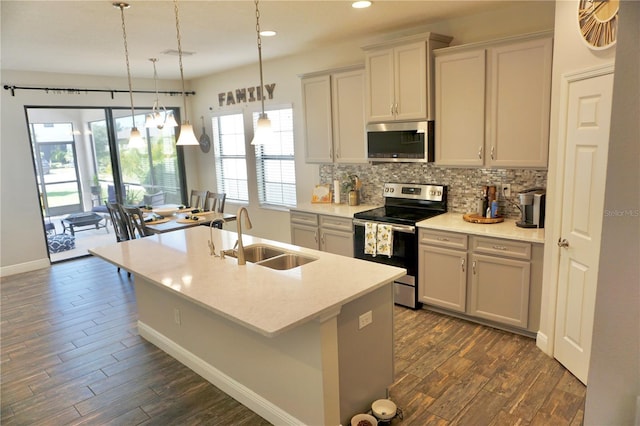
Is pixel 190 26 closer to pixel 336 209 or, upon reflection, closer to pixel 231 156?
pixel 336 209

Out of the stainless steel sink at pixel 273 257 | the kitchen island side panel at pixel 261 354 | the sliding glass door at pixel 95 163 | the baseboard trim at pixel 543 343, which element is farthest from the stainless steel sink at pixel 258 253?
the sliding glass door at pixel 95 163

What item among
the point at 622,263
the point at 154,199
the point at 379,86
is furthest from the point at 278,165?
the point at 622,263

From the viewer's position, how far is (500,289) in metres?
3.54

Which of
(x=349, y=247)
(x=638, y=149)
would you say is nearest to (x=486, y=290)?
(x=349, y=247)

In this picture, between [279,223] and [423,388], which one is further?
[279,223]

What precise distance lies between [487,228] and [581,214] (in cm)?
91

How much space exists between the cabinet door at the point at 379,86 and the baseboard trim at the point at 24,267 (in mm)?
5140

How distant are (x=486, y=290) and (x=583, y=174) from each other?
1295 millimetres

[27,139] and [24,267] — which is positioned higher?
[27,139]

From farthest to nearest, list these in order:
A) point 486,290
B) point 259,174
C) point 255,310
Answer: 1. point 259,174
2. point 486,290
3. point 255,310

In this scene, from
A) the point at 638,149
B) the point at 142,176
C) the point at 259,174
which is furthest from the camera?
the point at 142,176

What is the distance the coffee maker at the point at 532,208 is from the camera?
3551 mm

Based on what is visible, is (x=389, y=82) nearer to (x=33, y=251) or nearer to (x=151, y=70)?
(x=151, y=70)

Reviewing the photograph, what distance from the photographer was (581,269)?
9.27 ft
